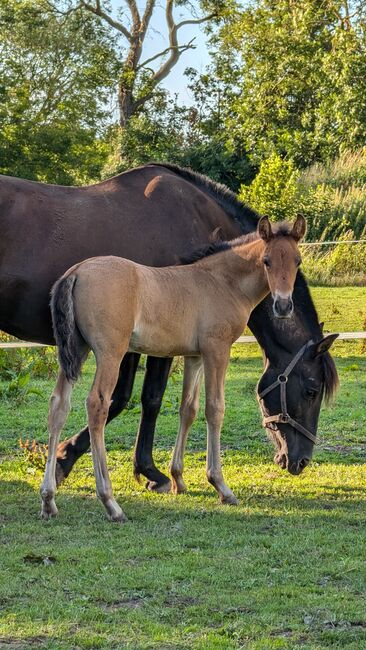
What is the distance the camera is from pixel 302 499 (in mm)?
7535

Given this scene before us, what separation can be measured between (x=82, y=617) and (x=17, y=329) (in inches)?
124

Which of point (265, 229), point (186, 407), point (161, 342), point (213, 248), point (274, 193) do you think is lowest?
point (186, 407)

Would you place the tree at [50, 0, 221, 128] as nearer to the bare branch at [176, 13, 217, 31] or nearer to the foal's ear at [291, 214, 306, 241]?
the bare branch at [176, 13, 217, 31]

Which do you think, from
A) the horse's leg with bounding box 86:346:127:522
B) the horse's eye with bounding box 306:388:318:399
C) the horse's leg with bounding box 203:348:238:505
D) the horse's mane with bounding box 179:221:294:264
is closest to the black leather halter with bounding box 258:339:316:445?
the horse's eye with bounding box 306:388:318:399

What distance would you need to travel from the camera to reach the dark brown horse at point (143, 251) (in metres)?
7.46

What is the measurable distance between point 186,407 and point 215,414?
505mm

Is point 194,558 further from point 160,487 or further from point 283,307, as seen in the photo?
point 160,487

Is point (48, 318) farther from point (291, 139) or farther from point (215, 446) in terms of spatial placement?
point (291, 139)

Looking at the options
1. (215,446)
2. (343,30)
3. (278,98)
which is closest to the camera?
(215,446)

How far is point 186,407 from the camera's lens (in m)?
7.79

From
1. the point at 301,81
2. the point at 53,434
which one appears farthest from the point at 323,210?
the point at 53,434

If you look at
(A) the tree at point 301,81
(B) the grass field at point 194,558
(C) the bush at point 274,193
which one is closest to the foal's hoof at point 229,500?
(B) the grass field at point 194,558

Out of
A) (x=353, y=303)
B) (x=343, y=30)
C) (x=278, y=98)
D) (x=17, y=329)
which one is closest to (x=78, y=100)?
(x=278, y=98)

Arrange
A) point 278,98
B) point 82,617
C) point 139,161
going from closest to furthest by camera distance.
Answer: point 82,617 → point 278,98 → point 139,161
